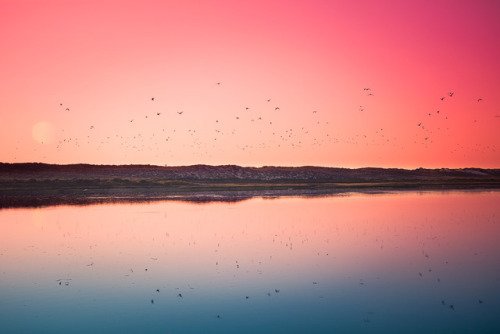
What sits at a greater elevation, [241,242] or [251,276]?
[241,242]

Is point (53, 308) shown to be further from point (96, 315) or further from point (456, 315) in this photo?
point (456, 315)

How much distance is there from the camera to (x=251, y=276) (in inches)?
748

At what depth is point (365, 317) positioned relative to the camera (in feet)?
46.8

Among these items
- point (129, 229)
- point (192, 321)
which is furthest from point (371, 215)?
point (192, 321)

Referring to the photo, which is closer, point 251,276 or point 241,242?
point 251,276

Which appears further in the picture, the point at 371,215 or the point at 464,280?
the point at 371,215

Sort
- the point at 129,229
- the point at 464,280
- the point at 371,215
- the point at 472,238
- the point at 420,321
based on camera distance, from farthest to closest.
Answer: the point at 371,215
the point at 129,229
the point at 472,238
the point at 464,280
the point at 420,321

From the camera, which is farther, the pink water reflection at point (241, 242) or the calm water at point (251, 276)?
the pink water reflection at point (241, 242)

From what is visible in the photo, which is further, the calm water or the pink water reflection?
the pink water reflection

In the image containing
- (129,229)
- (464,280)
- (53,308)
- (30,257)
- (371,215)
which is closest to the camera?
(53,308)

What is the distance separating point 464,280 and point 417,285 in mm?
2090

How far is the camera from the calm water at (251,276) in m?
14.0

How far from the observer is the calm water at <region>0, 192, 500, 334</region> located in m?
14.0

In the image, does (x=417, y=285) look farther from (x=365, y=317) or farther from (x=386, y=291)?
(x=365, y=317)
